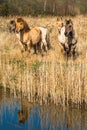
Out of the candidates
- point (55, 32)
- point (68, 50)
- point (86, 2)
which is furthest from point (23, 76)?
point (86, 2)

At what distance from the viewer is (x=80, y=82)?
1118 centimetres

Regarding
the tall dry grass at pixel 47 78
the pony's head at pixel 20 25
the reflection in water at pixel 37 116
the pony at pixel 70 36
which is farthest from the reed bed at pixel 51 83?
the pony's head at pixel 20 25

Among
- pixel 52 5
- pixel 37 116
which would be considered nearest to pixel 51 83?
pixel 37 116

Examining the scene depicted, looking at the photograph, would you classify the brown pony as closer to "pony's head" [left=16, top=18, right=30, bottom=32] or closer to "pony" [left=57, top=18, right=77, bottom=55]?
"pony's head" [left=16, top=18, right=30, bottom=32]

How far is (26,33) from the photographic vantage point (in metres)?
15.7

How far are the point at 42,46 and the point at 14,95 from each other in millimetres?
4911

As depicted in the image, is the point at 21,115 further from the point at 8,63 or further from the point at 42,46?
the point at 42,46

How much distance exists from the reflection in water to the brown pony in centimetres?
433

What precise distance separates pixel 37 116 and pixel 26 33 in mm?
5865

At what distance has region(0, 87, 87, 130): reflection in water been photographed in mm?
9758

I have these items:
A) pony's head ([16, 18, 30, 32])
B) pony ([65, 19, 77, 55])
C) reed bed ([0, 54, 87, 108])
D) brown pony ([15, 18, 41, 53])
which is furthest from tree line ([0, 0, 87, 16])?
reed bed ([0, 54, 87, 108])

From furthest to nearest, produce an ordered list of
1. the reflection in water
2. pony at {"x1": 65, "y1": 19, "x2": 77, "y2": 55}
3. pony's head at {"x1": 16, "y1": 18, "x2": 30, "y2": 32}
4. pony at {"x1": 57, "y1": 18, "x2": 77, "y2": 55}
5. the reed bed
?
pony's head at {"x1": 16, "y1": 18, "x2": 30, "y2": 32} < pony at {"x1": 57, "y1": 18, "x2": 77, "y2": 55} < pony at {"x1": 65, "y1": 19, "x2": 77, "y2": 55} < the reed bed < the reflection in water

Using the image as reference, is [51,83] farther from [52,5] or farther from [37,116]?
[52,5]

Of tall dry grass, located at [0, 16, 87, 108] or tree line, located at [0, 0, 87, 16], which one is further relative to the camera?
tree line, located at [0, 0, 87, 16]
